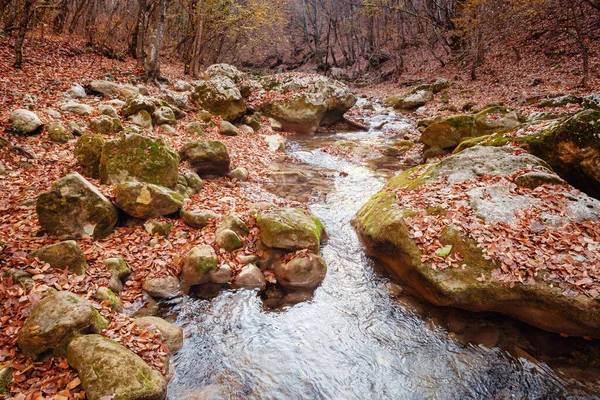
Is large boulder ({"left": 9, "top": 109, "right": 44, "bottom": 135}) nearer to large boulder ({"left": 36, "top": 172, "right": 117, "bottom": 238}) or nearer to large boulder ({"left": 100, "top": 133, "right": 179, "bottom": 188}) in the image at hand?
large boulder ({"left": 100, "top": 133, "right": 179, "bottom": 188})

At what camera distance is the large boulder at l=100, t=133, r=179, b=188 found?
6637 mm

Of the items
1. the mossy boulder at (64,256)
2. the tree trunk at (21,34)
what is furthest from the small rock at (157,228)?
the tree trunk at (21,34)

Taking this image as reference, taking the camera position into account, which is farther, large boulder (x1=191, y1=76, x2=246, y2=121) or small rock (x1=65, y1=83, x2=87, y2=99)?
large boulder (x1=191, y1=76, x2=246, y2=121)

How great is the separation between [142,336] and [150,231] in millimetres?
2427

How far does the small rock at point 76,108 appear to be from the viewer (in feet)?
31.1

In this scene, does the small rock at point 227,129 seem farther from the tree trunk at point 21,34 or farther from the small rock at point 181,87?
the tree trunk at point 21,34

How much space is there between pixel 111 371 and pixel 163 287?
1.99 meters

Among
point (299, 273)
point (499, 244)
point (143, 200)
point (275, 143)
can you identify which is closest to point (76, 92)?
point (275, 143)

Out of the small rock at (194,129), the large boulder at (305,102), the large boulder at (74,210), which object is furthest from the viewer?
the large boulder at (305,102)

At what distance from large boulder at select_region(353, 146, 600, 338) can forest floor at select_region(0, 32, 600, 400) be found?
296cm

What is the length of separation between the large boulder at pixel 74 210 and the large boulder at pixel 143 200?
28 cm

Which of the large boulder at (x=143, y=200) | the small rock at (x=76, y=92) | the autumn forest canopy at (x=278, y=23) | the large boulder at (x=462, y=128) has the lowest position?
the large boulder at (x=143, y=200)

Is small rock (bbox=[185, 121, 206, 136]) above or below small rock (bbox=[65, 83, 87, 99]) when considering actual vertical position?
below

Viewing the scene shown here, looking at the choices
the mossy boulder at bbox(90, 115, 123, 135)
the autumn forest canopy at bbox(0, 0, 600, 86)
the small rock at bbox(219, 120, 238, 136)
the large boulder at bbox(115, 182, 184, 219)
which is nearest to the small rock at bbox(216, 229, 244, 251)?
the large boulder at bbox(115, 182, 184, 219)
